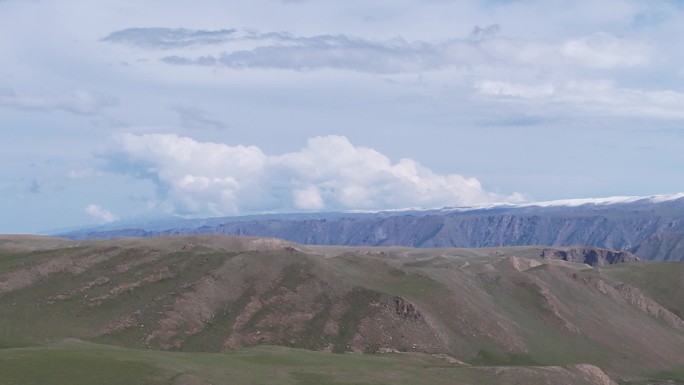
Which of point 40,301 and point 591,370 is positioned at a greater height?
point 40,301

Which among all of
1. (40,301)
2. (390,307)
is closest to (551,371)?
(390,307)

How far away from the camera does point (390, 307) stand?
146125 mm

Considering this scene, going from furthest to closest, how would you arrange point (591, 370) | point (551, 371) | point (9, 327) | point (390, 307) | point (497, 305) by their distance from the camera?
point (497, 305), point (390, 307), point (9, 327), point (591, 370), point (551, 371)

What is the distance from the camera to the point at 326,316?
14362 centimetres

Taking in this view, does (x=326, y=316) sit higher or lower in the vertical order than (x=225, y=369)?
lower

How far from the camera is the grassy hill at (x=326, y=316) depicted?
115 meters

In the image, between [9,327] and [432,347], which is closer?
[9,327]

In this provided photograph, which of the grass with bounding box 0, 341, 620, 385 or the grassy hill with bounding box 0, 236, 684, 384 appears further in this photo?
the grassy hill with bounding box 0, 236, 684, 384

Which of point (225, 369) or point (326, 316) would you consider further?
point (326, 316)

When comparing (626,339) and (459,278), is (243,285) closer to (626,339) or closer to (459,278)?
(459,278)

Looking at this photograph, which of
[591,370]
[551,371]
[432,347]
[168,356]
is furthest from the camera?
[432,347]

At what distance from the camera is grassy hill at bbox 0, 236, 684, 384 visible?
377ft

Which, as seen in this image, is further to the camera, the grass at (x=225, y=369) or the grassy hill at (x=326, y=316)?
the grassy hill at (x=326, y=316)

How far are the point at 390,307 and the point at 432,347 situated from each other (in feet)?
41.1
